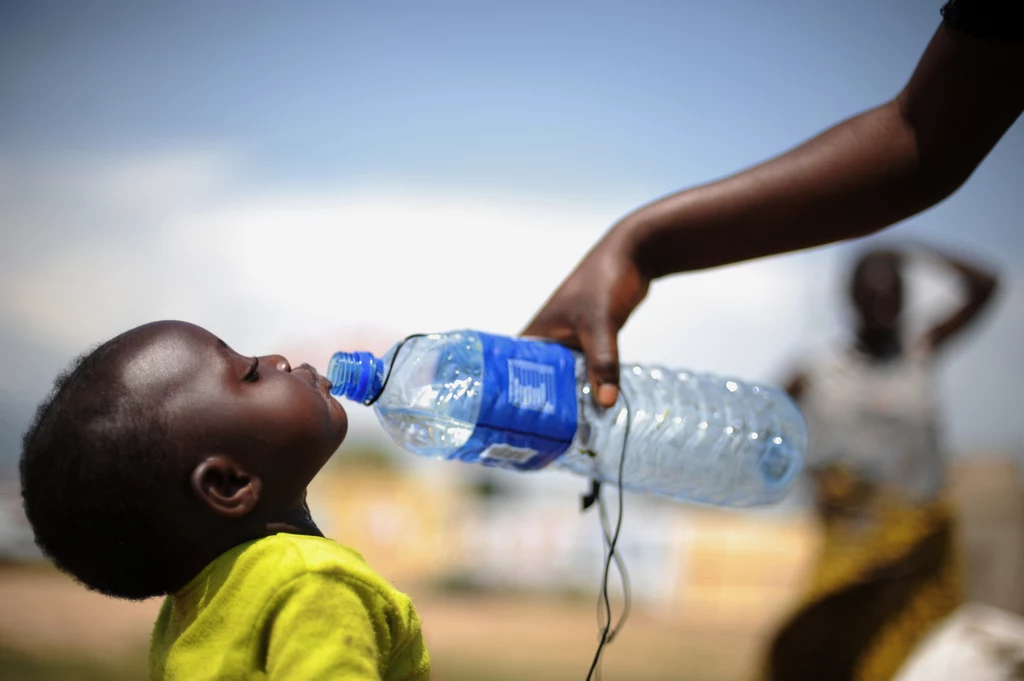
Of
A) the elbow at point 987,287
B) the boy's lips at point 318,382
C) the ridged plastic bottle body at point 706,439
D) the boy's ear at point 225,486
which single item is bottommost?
the ridged plastic bottle body at point 706,439

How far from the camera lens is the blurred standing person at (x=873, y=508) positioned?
14.0 ft

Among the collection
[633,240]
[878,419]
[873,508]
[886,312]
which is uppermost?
[633,240]

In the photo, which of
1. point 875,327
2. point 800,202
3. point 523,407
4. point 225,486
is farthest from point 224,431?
point 875,327

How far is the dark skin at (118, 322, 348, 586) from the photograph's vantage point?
142cm

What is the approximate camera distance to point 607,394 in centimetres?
181

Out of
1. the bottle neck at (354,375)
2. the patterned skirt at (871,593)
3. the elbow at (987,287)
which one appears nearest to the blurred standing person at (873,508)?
the patterned skirt at (871,593)

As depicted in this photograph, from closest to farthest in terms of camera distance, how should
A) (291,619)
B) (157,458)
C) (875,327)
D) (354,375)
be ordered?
1. (291,619)
2. (157,458)
3. (354,375)
4. (875,327)

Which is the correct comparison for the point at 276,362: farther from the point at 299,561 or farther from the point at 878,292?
the point at 878,292

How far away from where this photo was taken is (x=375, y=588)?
1376mm

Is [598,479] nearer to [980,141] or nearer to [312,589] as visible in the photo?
[312,589]

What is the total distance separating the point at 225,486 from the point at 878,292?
4.51 m

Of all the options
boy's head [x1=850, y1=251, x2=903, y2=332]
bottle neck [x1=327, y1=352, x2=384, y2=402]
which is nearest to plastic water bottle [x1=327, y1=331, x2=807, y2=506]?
bottle neck [x1=327, y1=352, x2=384, y2=402]

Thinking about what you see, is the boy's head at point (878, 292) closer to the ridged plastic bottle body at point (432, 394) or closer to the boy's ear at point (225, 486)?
the ridged plastic bottle body at point (432, 394)

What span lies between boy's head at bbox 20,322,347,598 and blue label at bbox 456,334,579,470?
40 cm
